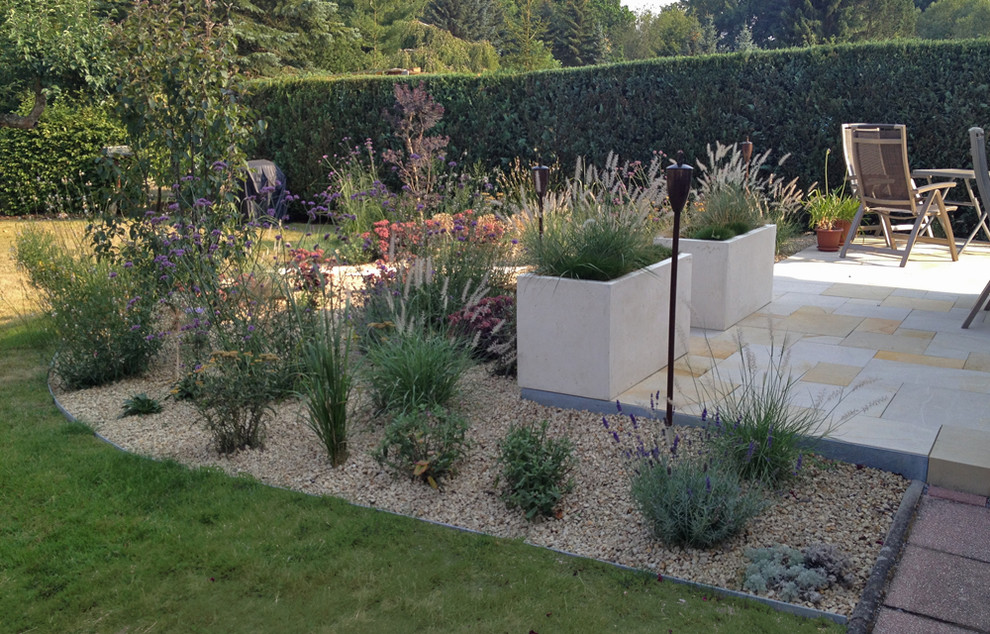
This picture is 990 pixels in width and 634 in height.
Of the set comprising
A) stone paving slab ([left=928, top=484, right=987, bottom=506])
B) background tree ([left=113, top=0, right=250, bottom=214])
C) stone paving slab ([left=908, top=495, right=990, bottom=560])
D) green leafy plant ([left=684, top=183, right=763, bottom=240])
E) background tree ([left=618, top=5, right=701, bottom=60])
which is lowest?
stone paving slab ([left=908, top=495, right=990, bottom=560])

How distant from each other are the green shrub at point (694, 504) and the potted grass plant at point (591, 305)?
3.48 ft

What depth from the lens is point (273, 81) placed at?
Result: 1311 cm

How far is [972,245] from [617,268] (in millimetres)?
5985

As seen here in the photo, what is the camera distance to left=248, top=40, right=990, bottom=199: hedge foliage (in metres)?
8.61

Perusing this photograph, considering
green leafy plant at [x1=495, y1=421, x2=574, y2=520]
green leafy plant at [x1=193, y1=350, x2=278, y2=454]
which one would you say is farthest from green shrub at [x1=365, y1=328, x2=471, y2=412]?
green leafy plant at [x1=495, y1=421, x2=574, y2=520]

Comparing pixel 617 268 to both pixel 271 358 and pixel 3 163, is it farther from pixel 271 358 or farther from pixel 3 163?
pixel 3 163

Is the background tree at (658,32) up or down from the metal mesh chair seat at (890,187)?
up

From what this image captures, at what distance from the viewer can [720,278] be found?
4965 millimetres

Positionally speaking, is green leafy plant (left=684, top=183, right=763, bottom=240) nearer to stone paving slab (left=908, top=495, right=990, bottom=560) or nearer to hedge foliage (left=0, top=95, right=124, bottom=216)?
stone paving slab (left=908, top=495, right=990, bottom=560)

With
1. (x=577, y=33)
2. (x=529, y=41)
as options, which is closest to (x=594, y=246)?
(x=529, y=41)

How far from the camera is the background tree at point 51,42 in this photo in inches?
376

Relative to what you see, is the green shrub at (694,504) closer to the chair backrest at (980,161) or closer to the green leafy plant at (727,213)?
the green leafy plant at (727,213)

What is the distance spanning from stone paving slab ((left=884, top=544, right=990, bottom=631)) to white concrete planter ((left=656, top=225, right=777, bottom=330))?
2514 mm

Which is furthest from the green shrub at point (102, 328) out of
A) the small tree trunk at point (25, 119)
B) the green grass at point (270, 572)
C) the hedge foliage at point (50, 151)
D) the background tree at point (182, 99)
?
the hedge foliage at point (50, 151)
